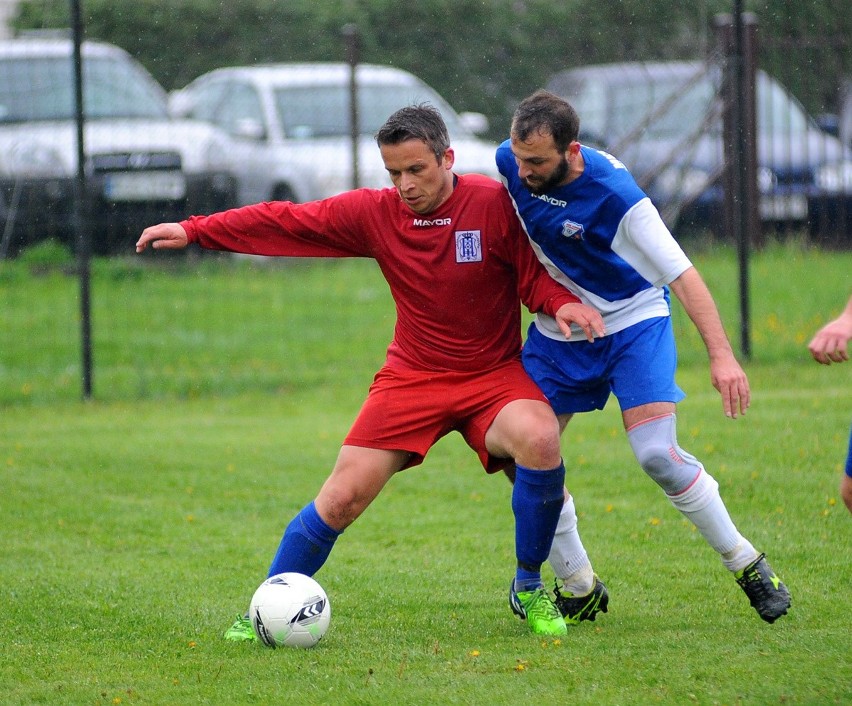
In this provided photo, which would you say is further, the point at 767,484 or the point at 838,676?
the point at 767,484

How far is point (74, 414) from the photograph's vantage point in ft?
33.4

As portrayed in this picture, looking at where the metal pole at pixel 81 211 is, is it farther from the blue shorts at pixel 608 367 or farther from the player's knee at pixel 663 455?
the player's knee at pixel 663 455

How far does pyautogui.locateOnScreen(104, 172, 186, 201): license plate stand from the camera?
1080 cm

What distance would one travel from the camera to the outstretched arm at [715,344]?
466 centimetres

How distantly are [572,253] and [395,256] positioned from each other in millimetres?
645

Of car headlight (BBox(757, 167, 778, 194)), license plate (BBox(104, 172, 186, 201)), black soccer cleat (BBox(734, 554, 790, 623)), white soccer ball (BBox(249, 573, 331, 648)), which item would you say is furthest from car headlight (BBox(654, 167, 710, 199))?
white soccer ball (BBox(249, 573, 331, 648))

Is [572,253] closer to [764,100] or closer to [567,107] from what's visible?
[567,107]

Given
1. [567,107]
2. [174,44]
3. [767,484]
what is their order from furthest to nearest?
[174,44], [767,484], [567,107]

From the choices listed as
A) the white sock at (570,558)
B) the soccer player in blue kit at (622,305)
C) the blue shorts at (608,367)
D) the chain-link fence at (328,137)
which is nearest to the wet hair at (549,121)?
the soccer player in blue kit at (622,305)

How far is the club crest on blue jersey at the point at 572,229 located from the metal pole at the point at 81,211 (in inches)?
233

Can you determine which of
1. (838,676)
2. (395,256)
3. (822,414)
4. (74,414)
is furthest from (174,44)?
(838,676)

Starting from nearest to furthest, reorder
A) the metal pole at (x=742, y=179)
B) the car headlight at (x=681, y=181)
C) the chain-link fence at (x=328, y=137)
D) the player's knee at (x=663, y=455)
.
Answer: the player's knee at (x=663, y=455), the metal pole at (x=742, y=179), the chain-link fence at (x=328, y=137), the car headlight at (x=681, y=181)

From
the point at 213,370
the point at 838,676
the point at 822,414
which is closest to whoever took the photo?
the point at 838,676

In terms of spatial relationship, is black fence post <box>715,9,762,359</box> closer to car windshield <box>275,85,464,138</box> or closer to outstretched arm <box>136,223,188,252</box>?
car windshield <box>275,85,464,138</box>
